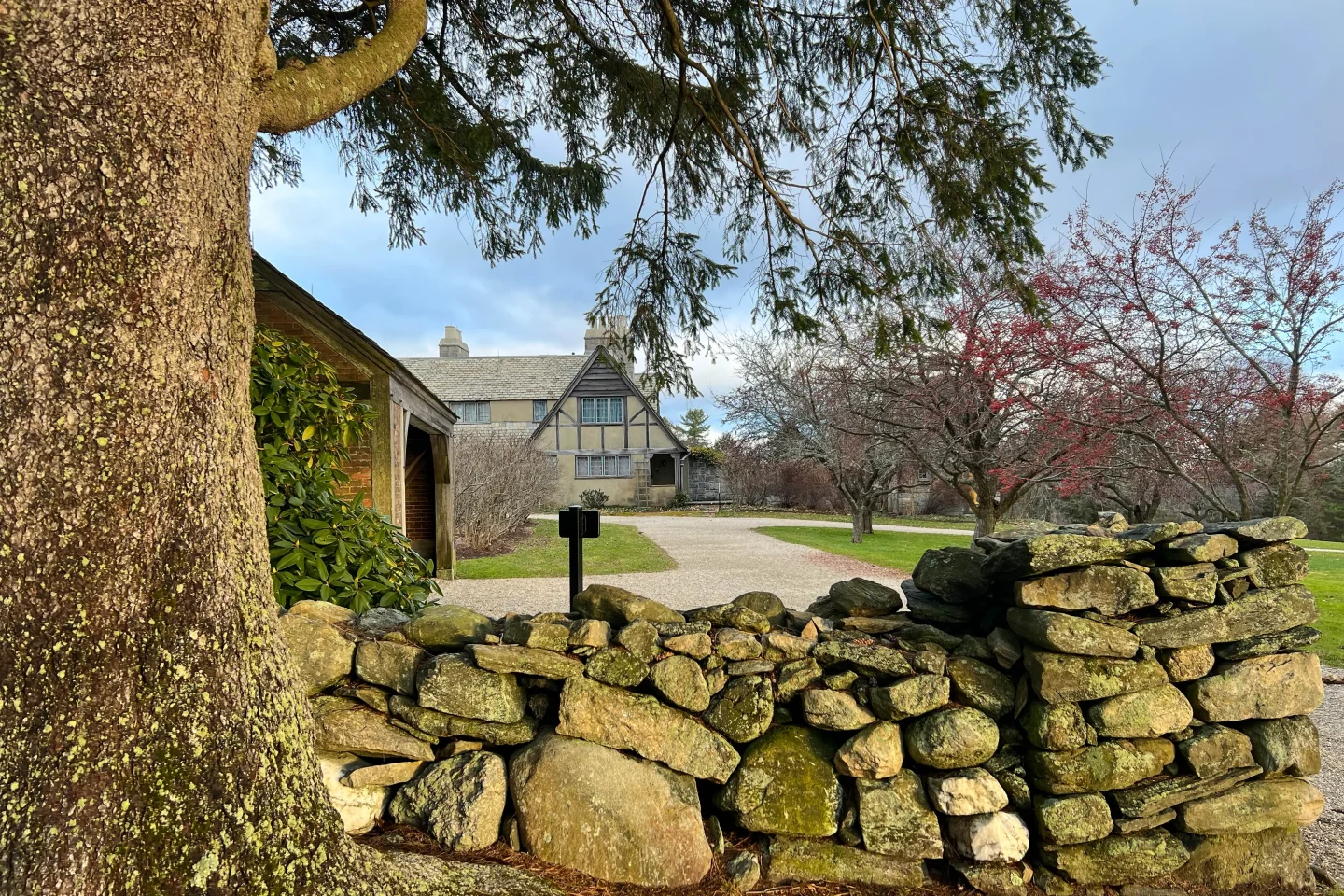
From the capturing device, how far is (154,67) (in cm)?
157

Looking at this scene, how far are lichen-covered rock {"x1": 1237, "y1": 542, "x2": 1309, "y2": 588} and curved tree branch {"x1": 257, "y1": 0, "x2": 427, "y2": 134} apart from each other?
3.79m

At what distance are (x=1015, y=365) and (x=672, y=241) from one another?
14.8 feet

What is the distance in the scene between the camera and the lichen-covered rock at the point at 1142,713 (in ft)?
8.29

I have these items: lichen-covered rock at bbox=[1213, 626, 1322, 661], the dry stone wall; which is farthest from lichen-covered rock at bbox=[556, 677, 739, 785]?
lichen-covered rock at bbox=[1213, 626, 1322, 661]

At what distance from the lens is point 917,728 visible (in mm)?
2600

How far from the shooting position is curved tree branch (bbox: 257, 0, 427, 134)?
79.9 inches

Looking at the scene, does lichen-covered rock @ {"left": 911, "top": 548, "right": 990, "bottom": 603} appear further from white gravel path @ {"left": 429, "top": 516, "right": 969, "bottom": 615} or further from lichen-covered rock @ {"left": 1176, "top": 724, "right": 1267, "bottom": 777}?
white gravel path @ {"left": 429, "top": 516, "right": 969, "bottom": 615}

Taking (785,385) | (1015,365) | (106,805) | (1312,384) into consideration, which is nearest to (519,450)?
(785,385)

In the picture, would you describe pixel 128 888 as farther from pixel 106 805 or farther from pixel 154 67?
pixel 154 67

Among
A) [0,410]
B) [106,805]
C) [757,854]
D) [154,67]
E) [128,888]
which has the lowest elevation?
[757,854]

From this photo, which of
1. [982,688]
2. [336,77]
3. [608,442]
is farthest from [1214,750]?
[608,442]

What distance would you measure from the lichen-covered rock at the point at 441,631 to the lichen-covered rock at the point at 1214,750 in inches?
110

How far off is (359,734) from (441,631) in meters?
0.45

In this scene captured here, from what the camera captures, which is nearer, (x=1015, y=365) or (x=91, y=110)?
(x=91, y=110)
